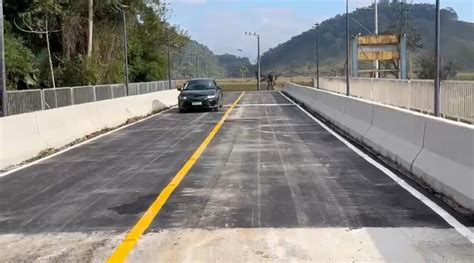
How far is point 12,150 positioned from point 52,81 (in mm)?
31014

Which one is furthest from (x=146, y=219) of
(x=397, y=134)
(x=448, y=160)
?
(x=397, y=134)

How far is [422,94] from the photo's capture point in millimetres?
17203

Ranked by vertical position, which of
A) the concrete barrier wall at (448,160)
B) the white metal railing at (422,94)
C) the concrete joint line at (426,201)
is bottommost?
the concrete joint line at (426,201)

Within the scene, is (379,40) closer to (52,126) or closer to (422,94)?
(422,94)

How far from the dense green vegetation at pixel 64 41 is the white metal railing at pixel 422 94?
21.1 m

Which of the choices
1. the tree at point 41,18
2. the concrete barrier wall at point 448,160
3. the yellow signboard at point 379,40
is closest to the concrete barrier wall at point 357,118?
the concrete barrier wall at point 448,160

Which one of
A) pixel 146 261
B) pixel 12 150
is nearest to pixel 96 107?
pixel 12 150

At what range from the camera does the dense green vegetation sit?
128 ft

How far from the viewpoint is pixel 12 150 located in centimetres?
1242

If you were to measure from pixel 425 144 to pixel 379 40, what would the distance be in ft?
91.7

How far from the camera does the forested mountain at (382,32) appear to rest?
281 ft

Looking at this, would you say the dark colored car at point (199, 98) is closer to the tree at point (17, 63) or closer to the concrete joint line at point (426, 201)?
the tree at point (17, 63)

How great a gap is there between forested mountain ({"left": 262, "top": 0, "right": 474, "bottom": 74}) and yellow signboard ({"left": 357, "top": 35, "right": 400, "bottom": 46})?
108 ft

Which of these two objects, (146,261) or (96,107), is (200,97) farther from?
(146,261)
